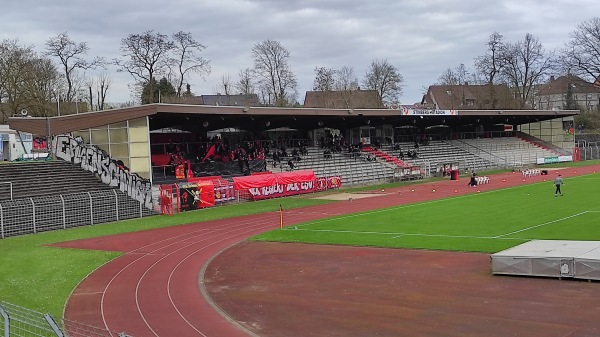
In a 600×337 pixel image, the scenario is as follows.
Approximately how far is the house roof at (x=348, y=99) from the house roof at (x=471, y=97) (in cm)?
1177

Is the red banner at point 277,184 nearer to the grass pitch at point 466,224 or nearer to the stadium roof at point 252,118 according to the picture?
the stadium roof at point 252,118

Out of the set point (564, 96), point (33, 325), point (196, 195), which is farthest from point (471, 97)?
point (33, 325)

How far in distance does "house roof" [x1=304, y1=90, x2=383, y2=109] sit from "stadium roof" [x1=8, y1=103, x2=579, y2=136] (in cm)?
2323

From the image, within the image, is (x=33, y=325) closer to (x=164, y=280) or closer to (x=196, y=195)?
(x=164, y=280)

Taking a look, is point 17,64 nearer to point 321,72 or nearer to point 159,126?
point 159,126

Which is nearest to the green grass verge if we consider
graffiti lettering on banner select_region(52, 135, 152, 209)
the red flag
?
graffiti lettering on banner select_region(52, 135, 152, 209)

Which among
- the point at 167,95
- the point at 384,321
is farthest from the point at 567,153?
Result: the point at 384,321

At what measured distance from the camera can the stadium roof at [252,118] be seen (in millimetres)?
41031

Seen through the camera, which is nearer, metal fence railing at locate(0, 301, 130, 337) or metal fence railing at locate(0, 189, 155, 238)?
metal fence railing at locate(0, 301, 130, 337)

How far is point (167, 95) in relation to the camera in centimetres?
8219

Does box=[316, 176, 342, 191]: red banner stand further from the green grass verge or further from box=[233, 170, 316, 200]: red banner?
the green grass verge

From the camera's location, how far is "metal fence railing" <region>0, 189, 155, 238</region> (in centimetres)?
3225

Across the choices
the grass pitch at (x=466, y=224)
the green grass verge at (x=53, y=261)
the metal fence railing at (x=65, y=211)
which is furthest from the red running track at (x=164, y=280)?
the metal fence railing at (x=65, y=211)

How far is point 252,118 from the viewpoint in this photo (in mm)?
55375
